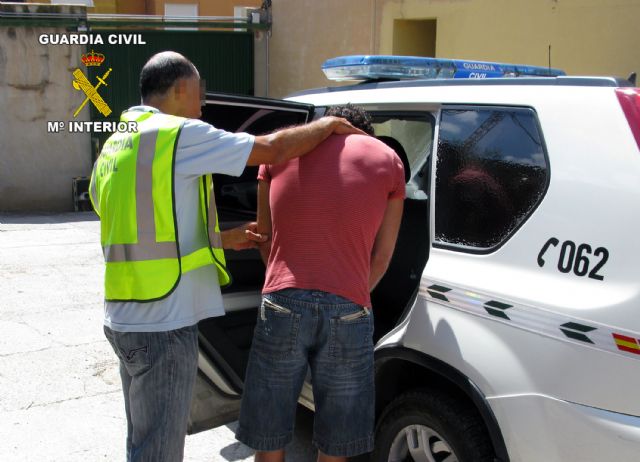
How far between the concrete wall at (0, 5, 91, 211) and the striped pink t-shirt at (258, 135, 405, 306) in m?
9.46

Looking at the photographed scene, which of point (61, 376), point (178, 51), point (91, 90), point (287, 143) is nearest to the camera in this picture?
point (287, 143)

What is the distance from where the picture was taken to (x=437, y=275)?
2652 millimetres

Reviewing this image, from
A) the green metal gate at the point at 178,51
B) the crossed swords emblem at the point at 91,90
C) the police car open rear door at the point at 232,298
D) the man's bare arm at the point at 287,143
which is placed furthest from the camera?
the green metal gate at the point at 178,51

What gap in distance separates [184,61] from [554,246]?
4.60 feet

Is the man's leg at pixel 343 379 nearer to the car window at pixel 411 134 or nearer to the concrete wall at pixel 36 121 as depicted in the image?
the car window at pixel 411 134

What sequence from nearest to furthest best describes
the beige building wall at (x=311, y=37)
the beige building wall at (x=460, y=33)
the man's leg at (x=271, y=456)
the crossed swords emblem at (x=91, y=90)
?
the man's leg at (x=271, y=456)
the beige building wall at (x=460, y=33)
the beige building wall at (x=311, y=37)
the crossed swords emblem at (x=91, y=90)

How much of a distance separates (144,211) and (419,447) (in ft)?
4.68

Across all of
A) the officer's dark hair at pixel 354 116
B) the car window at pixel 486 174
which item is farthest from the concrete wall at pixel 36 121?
the car window at pixel 486 174

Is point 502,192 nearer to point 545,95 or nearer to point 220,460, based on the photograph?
point 545,95

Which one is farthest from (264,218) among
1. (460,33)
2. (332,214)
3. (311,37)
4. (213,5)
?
(213,5)

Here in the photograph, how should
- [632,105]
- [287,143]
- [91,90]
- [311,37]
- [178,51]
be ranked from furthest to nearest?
[178,51] < [91,90] < [311,37] < [287,143] < [632,105]

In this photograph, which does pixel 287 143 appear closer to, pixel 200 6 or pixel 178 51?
pixel 178 51

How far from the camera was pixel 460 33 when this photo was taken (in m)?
8.27

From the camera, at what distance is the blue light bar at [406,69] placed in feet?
11.1
